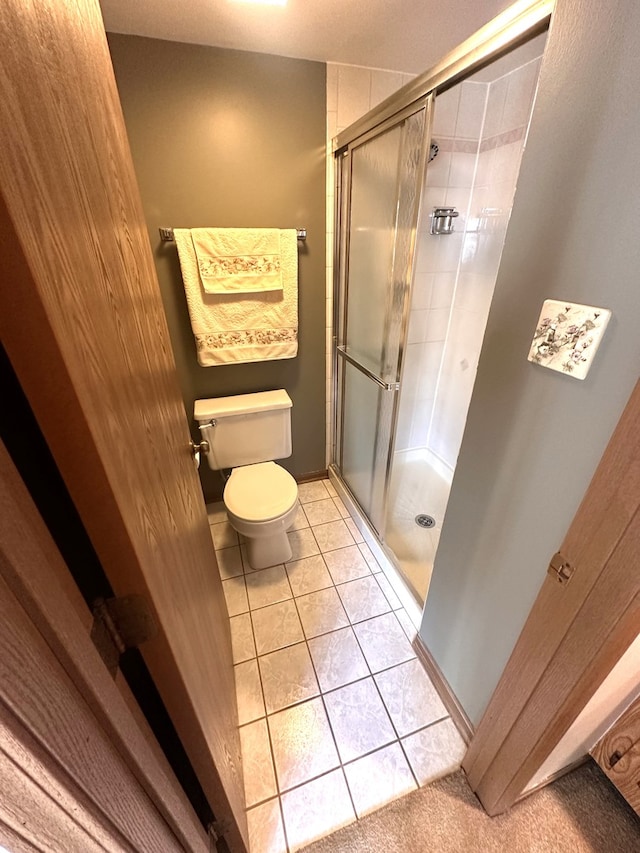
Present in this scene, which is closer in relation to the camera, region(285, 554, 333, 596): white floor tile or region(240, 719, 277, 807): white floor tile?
region(240, 719, 277, 807): white floor tile

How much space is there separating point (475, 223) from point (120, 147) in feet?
6.47

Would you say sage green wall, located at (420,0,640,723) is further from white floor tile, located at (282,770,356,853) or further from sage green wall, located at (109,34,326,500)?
sage green wall, located at (109,34,326,500)

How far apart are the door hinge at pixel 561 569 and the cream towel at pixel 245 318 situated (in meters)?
1.49

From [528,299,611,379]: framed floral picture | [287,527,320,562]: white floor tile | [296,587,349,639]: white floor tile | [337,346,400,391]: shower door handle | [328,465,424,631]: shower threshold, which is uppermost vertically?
[528,299,611,379]: framed floral picture

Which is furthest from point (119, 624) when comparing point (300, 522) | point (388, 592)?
point (300, 522)

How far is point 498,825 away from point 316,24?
8.68 feet

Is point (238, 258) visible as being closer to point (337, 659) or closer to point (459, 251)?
point (459, 251)

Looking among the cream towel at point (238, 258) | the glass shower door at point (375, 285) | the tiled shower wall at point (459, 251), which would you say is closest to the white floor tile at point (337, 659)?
the glass shower door at point (375, 285)

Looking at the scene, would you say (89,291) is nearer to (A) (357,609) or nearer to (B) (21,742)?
(B) (21,742)

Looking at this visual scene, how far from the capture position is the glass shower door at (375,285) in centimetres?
124

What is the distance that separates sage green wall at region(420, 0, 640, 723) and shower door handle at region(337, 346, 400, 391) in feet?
1.89

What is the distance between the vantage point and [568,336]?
667mm

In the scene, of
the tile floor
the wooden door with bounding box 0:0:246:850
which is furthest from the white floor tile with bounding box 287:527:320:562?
the wooden door with bounding box 0:0:246:850

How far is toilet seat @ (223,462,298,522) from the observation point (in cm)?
160
